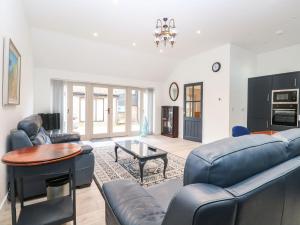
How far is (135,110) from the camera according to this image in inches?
263

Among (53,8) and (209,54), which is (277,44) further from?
(53,8)

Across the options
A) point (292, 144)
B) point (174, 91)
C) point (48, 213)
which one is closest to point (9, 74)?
point (48, 213)

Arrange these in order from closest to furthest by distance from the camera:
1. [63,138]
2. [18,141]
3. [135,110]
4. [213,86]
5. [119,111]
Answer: [18,141]
[63,138]
[213,86]
[119,111]
[135,110]

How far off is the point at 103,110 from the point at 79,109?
815 mm

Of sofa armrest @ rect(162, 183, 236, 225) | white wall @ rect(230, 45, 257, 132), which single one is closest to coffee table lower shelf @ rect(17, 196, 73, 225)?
sofa armrest @ rect(162, 183, 236, 225)

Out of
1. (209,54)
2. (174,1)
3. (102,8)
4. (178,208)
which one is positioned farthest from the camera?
(209,54)

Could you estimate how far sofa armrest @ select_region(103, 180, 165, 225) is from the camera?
2.79ft

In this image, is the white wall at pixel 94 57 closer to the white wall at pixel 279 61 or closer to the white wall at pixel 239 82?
the white wall at pixel 239 82

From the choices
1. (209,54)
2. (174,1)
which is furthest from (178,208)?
(209,54)

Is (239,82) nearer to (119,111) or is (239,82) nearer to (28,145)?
(119,111)

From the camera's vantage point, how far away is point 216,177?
64cm

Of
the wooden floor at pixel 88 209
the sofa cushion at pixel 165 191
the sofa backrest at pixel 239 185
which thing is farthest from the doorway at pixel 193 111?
the sofa backrest at pixel 239 185

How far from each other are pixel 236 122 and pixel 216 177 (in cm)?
477

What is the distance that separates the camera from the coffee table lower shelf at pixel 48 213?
1464 millimetres
